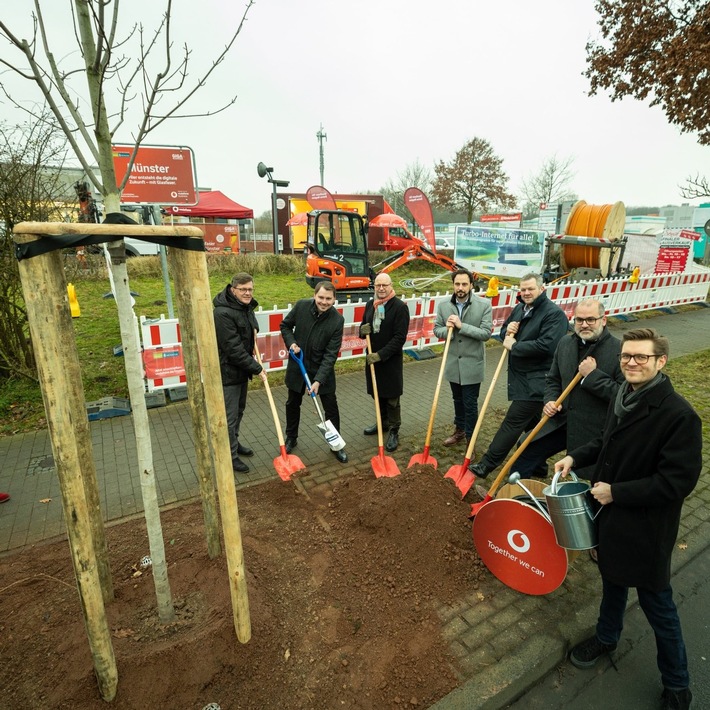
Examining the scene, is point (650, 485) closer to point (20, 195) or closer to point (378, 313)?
point (378, 313)

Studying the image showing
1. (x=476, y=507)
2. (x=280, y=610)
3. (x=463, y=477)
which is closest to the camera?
(x=280, y=610)

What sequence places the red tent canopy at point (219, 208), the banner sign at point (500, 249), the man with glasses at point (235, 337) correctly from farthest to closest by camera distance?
the red tent canopy at point (219, 208), the banner sign at point (500, 249), the man with glasses at point (235, 337)

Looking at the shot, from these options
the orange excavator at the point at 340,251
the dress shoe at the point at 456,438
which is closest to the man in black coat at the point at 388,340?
the dress shoe at the point at 456,438

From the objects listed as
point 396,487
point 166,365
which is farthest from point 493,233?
point 396,487

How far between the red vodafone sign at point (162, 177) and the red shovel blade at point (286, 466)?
15.9 feet

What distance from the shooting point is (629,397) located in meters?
2.46

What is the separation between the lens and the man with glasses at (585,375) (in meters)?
3.35

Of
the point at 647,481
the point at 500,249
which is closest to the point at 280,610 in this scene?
the point at 647,481

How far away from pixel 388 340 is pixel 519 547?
2.69 metres

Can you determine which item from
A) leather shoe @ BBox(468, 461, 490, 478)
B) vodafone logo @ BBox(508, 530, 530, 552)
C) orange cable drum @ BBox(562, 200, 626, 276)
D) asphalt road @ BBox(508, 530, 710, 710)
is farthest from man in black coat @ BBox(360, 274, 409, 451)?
orange cable drum @ BBox(562, 200, 626, 276)

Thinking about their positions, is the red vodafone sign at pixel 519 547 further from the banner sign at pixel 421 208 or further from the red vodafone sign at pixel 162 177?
the banner sign at pixel 421 208

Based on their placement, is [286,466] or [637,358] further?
[286,466]

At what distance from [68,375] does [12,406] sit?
526 centimetres

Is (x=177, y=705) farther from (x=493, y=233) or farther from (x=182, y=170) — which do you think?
(x=493, y=233)
